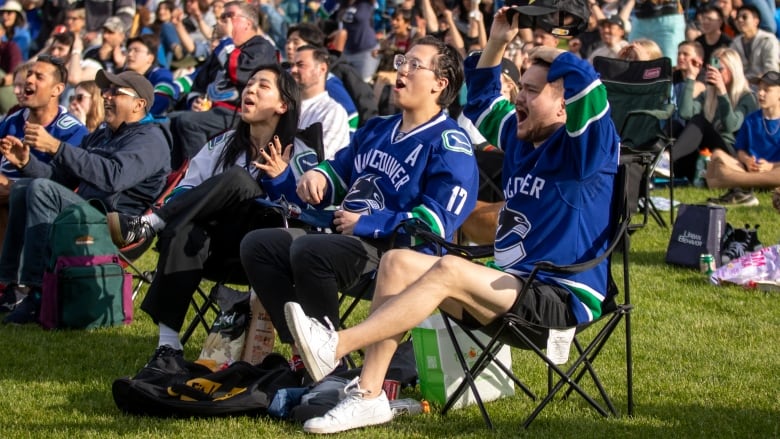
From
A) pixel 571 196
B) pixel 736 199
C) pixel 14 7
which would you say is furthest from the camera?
pixel 14 7

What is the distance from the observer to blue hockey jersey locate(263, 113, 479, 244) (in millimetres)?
4824

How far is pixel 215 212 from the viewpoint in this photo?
5324 mm

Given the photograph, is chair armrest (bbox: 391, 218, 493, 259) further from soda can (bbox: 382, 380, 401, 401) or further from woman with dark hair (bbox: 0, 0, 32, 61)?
woman with dark hair (bbox: 0, 0, 32, 61)

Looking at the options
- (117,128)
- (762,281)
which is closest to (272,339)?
(117,128)

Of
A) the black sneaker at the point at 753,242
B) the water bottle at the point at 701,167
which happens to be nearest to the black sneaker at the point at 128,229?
the black sneaker at the point at 753,242

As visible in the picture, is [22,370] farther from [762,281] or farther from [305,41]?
[305,41]

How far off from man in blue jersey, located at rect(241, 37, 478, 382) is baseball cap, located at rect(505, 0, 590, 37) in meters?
0.73

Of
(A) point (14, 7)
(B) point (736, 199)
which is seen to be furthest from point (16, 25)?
(B) point (736, 199)

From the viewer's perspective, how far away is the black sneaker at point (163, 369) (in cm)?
481

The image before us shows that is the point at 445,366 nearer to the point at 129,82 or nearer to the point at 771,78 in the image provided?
the point at 129,82

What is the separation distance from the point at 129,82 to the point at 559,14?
3.10m

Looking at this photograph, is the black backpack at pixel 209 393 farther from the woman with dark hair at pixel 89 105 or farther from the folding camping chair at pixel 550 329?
the woman with dark hair at pixel 89 105

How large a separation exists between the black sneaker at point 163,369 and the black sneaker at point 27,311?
166 cm

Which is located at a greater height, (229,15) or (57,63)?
(57,63)
